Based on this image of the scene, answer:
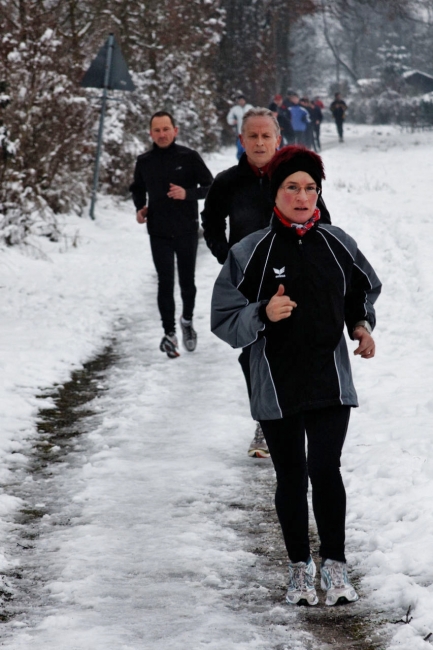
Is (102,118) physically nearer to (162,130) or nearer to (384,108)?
(162,130)

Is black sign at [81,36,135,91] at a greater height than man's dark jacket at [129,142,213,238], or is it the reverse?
black sign at [81,36,135,91]

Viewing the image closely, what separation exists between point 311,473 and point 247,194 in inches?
86.8

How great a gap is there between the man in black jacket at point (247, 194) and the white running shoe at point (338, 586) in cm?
148

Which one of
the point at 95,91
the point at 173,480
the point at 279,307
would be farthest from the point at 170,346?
the point at 95,91

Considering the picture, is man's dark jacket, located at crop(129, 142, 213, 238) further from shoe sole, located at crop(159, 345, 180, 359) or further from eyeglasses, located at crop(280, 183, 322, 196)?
eyeglasses, located at crop(280, 183, 322, 196)

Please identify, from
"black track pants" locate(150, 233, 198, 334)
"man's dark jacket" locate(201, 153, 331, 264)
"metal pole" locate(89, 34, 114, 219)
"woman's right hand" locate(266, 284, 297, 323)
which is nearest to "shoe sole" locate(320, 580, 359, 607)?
"woman's right hand" locate(266, 284, 297, 323)

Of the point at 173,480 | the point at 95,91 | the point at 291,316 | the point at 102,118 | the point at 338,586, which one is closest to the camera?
the point at 291,316

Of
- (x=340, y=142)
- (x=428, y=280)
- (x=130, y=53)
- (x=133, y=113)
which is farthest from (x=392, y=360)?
Answer: (x=340, y=142)

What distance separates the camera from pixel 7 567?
13.0ft

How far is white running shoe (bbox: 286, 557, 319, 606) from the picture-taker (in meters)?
3.48

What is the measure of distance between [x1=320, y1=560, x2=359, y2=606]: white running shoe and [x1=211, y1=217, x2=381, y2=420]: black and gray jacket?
2.20ft

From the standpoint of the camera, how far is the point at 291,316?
333cm

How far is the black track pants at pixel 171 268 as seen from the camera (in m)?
7.62

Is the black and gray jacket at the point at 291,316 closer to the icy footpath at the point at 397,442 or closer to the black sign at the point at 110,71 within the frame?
the icy footpath at the point at 397,442
